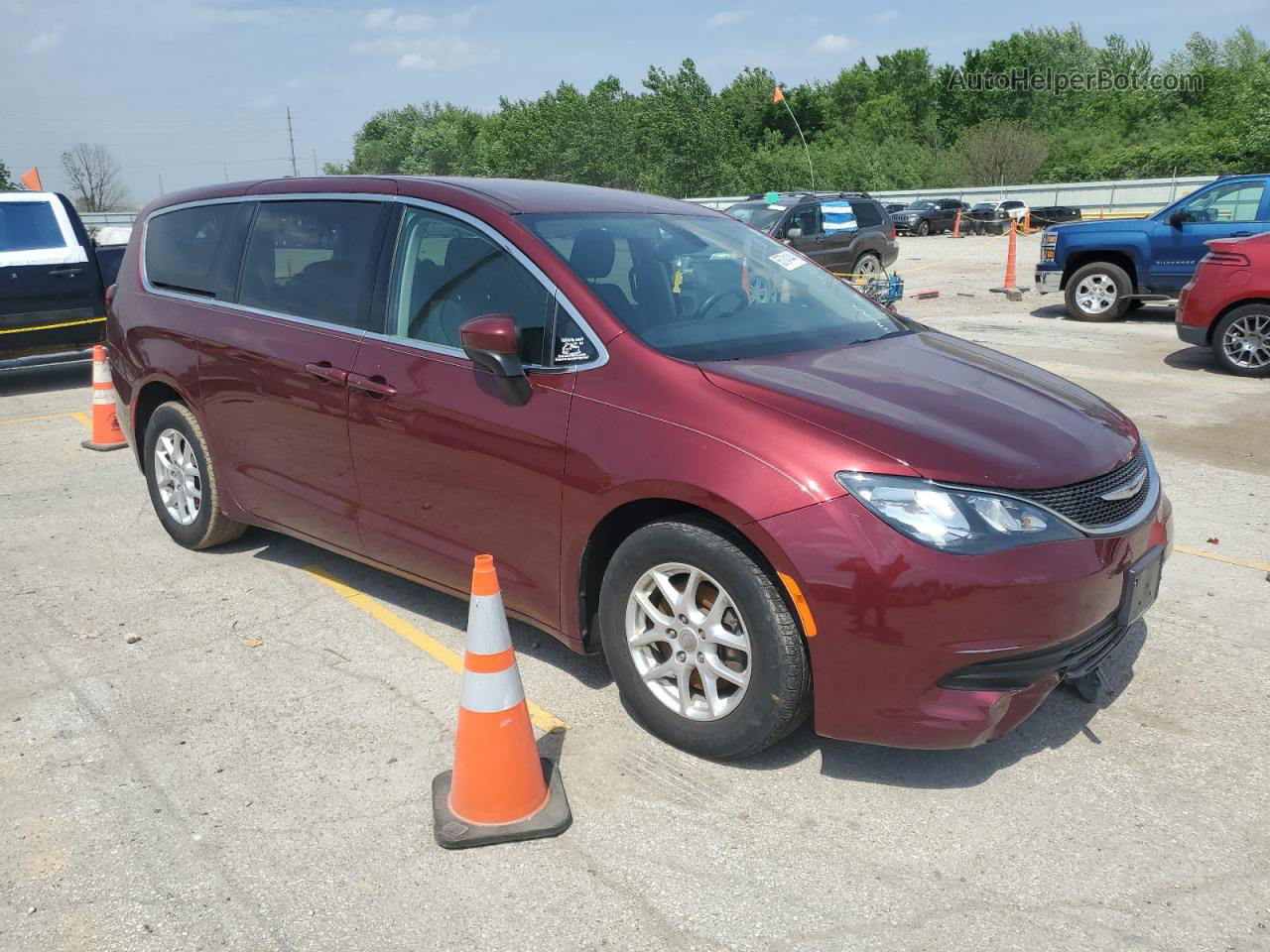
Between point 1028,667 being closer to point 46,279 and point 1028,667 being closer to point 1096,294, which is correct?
point 46,279

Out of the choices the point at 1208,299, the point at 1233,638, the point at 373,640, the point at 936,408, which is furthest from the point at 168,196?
the point at 1208,299

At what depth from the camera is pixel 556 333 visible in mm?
3662

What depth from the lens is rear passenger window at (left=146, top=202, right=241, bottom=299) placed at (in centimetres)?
502

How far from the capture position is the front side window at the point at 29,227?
1062cm

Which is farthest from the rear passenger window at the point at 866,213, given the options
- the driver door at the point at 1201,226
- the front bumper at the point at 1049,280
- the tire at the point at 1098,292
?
the driver door at the point at 1201,226

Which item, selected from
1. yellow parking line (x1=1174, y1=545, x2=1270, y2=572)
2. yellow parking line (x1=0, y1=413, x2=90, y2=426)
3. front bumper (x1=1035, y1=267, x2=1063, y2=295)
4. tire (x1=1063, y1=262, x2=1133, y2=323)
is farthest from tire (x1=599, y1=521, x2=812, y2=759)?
front bumper (x1=1035, y1=267, x2=1063, y2=295)

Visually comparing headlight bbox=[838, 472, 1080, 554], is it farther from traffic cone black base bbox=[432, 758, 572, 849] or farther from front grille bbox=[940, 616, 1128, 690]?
traffic cone black base bbox=[432, 758, 572, 849]

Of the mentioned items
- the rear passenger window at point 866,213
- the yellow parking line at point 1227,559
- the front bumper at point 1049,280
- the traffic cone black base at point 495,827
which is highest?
the rear passenger window at point 866,213

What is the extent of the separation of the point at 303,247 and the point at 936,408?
2.79 meters

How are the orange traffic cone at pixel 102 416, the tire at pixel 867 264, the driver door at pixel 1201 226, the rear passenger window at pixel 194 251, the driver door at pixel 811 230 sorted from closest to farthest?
the rear passenger window at pixel 194 251
the orange traffic cone at pixel 102 416
the driver door at pixel 1201 226
the driver door at pixel 811 230
the tire at pixel 867 264

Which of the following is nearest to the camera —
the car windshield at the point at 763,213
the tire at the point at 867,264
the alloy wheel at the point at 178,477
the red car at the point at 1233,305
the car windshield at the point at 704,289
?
the car windshield at the point at 704,289

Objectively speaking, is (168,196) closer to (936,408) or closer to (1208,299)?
(936,408)

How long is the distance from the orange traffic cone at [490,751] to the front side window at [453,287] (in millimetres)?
1021

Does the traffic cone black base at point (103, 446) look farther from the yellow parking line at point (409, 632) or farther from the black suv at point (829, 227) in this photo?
the black suv at point (829, 227)
